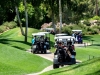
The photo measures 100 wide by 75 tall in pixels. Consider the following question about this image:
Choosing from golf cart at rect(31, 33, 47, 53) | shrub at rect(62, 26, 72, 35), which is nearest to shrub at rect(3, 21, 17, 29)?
shrub at rect(62, 26, 72, 35)

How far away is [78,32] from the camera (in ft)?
155

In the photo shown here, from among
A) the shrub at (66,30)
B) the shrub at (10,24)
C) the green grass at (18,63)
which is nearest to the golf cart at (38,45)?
the green grass at (18,63)

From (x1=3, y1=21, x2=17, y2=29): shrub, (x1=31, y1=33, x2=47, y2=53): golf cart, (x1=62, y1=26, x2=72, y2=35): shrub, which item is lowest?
(x1=62, y1=26, x2=72, y2=35): shrub

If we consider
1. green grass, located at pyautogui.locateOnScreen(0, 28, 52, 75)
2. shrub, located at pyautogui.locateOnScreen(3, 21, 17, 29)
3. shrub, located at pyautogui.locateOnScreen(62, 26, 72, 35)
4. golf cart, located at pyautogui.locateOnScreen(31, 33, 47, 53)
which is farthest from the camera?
shrub, located at pyautogui.locateOnScreen(3, 21, 17, 29)

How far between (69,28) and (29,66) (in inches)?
1456

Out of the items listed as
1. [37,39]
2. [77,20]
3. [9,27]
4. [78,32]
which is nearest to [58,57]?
[37,39]

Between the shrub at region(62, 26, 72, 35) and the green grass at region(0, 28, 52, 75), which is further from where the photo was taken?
the shrub at region(62, 26, 72, 35)

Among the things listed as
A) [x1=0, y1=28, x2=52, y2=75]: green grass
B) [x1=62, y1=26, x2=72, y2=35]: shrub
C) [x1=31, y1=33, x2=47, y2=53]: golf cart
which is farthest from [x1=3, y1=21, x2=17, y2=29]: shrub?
[x1=0, y1=28, x2=52, y2=75]: green grass

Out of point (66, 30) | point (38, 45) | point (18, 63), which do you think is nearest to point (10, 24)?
point (66, 30)

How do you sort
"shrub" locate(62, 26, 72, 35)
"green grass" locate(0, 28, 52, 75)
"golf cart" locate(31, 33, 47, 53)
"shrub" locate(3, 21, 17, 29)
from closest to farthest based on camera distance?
"green grass" locate(0, 28, 52, 75), "golf cart" locate(31, 33, 47, 53), "shrub" locate(62, 26, 72, 35), "shrub" locate(3, 21, 17, 29)

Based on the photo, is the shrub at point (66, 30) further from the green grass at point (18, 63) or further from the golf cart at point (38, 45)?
the green grass at point (18, 63)

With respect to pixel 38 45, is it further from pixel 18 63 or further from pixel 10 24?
pixel 10 24

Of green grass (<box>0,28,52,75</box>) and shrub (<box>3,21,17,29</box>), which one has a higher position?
green grass (<box>0,28,52,75</box>)

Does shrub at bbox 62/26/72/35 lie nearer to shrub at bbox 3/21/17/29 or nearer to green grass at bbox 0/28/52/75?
shrub at bbox 3/21/17/29
